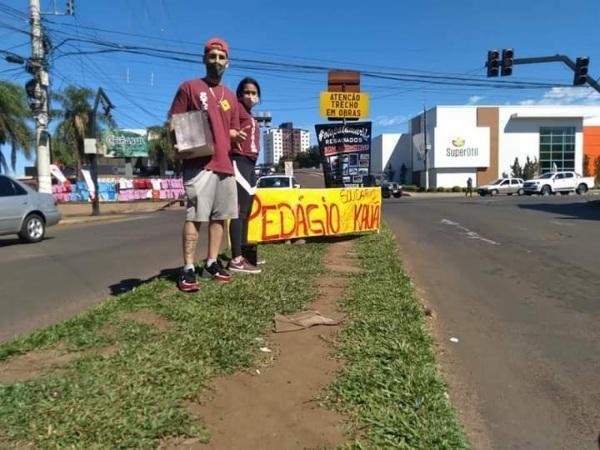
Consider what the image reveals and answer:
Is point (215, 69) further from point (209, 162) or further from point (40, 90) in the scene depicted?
point (40, 90)

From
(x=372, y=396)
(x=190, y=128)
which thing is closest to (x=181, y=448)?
(x=372, y=396)

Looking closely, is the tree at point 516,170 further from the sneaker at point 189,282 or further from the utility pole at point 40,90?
the sneaker at point 189,282

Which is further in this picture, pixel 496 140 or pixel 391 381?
pixel 496 140

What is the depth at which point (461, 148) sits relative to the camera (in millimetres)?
59188

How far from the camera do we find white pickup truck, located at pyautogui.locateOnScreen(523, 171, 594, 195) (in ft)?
147

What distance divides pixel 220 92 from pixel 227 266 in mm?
1988

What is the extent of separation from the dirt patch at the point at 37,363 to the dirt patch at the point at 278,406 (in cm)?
94

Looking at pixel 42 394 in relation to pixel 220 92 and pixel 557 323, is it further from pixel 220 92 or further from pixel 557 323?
pixel 557 323

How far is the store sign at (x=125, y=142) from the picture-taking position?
49984 millimetres

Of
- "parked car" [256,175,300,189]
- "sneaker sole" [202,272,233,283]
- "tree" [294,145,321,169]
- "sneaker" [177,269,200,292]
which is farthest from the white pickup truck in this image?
"tree" [294,145,321,169]

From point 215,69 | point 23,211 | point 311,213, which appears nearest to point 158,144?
point 23,211

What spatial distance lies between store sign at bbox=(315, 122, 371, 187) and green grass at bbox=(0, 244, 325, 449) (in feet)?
24.9

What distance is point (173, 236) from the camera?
13828 mm

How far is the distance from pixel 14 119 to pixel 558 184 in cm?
4036
